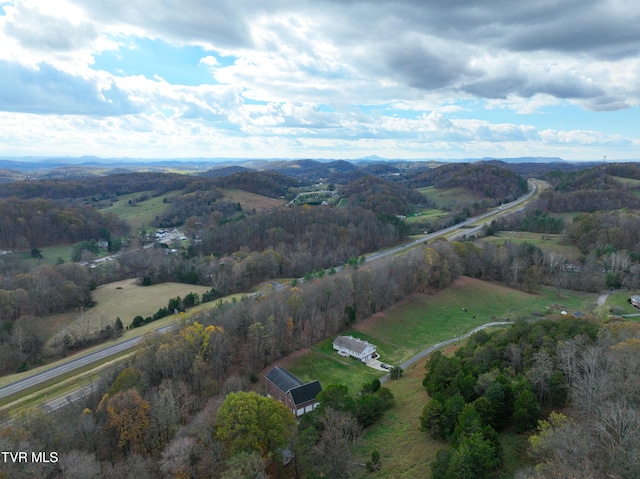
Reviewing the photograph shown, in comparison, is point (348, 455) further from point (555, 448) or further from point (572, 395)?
point (572, 395)

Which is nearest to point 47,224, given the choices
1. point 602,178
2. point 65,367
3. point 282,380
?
point 65,367

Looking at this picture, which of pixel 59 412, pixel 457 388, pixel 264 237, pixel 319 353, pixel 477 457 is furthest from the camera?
pixel 264 237

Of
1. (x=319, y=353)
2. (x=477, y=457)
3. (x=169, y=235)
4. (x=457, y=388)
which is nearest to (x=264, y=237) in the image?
(x=169, y=235)

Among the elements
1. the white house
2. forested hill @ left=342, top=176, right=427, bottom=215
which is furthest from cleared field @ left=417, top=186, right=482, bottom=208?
the white house

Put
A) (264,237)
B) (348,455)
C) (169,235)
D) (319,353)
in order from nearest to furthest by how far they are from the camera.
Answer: (348,455)
(319,353)
(264,237)
(169,235)

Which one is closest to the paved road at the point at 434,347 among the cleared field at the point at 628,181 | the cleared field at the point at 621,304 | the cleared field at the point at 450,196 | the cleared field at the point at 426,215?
the cleared field at the point at 621,304

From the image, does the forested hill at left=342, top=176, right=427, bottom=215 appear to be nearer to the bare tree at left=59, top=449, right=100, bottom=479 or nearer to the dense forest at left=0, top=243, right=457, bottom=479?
the dense forest at left=0, top=243, right=457, bottom=479
